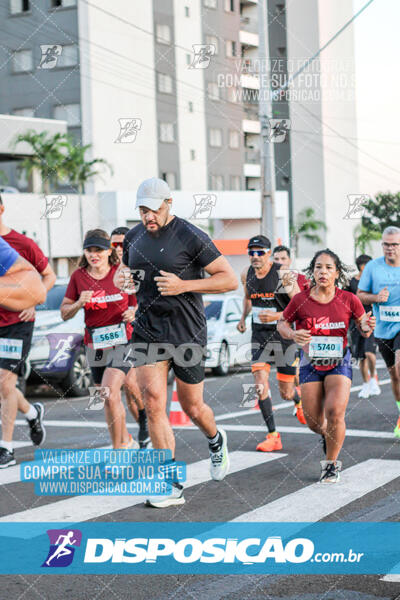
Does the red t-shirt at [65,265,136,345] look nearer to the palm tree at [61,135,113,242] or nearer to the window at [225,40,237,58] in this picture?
the palm tree at [61,135,113,242]

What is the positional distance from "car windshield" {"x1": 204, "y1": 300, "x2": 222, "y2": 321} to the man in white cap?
36.6 feet

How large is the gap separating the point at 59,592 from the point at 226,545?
109 cm

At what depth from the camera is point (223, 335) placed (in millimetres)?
17609

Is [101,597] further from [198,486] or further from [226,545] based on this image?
[198,486]

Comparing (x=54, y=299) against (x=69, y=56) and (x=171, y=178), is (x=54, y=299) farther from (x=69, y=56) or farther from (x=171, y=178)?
(x=69, y=56)

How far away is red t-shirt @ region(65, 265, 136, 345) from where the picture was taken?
803cm

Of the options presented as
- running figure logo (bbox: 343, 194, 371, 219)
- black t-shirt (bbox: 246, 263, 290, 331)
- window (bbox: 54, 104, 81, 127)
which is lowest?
black t-shirt (bbox: 246, 263, 290, 331)

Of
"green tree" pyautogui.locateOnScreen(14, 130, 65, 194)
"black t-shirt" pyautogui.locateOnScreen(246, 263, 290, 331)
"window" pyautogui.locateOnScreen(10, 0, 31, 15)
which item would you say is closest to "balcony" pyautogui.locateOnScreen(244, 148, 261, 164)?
"window" pyautogui.locateOnScreen(10, 0, 31, 15)

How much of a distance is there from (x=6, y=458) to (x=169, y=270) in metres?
2.79

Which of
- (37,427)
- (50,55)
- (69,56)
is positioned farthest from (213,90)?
(37,427)

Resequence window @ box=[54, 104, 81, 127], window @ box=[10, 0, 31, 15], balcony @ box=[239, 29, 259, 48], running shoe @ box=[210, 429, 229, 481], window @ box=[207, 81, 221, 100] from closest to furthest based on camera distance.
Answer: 1. running shoe @ box=[210, 429, 229, 481]
2. window @ box=[54, 104, 81, 127]
3. window @ box=[10, 0, 31, 15]
4. window @ box=[207, 81, 221, 100]
5. balcony @ box=[239, 29, 259, 48]

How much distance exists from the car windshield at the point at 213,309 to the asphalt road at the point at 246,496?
4880mm

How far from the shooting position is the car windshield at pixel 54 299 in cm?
1446

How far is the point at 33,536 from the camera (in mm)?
5469
